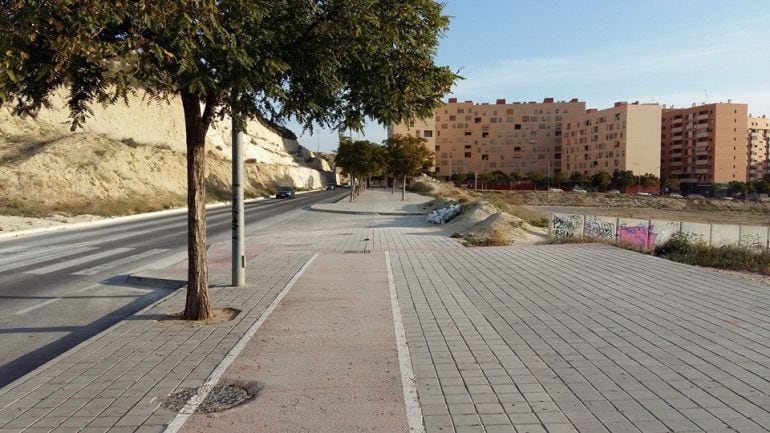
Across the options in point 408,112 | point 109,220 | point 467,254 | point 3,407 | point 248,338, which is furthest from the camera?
point 109,220

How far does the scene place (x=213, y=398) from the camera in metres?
4.32

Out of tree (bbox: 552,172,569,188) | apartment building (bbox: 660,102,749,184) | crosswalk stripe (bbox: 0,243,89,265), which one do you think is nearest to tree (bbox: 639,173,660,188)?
tree (bbox: 552,172,569,188)

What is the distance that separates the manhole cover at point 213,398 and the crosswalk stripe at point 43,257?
9.77m

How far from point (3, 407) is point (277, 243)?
12.8 m

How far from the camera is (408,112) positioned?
6867 millimetres

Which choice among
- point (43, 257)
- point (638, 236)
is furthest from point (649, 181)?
point (43, 257)

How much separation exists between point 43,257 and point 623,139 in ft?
391

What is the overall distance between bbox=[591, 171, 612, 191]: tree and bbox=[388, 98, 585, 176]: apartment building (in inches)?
1095

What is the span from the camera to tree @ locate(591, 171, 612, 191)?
10731cm

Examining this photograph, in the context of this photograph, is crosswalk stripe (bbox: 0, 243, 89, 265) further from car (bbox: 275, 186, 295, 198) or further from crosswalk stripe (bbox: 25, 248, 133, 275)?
car (bbox: 275, 186, 295, 198)

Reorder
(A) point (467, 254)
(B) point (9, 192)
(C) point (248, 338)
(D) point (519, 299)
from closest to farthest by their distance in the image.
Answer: (C) point (248, 338) → (D) point (519, 299) → (A) point (467, 254) → (B) point (9, 192)

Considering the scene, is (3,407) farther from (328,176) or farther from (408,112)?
(328,176)

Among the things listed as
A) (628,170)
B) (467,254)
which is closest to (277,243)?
(467,254)

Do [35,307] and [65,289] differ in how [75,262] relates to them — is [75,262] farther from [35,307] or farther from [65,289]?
[35,307]
